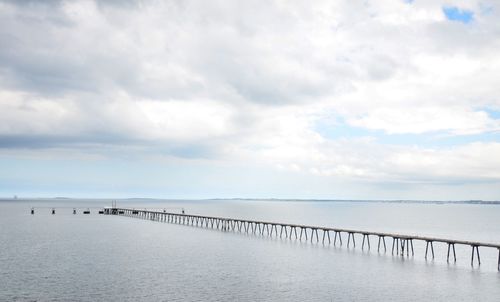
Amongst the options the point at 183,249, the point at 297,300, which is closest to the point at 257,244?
the point at 183,249

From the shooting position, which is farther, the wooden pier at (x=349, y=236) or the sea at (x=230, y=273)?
the wooden pier at (x=349, y=236)

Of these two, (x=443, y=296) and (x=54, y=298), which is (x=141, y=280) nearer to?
(x=54, y=298)

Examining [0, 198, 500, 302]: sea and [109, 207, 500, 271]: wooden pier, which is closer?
[0, 198, 500, 302]: sea

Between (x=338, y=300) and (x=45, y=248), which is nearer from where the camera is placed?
(x=338, y=300)

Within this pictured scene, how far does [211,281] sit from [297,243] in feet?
124

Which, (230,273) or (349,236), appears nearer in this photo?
(230,273)

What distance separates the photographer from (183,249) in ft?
210

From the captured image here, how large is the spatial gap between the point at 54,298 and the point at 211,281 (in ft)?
43.0

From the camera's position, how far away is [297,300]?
114ft

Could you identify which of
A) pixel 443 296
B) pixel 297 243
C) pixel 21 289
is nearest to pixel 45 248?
pixel 21 289

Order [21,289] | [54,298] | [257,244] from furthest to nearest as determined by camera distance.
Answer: [257,244] → [21,289] → [54,298]

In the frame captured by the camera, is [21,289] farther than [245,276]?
No

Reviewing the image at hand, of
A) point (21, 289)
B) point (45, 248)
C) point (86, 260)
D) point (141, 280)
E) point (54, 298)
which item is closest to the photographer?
point (54, 298)

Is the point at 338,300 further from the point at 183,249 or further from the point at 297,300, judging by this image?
the point at 183,249
